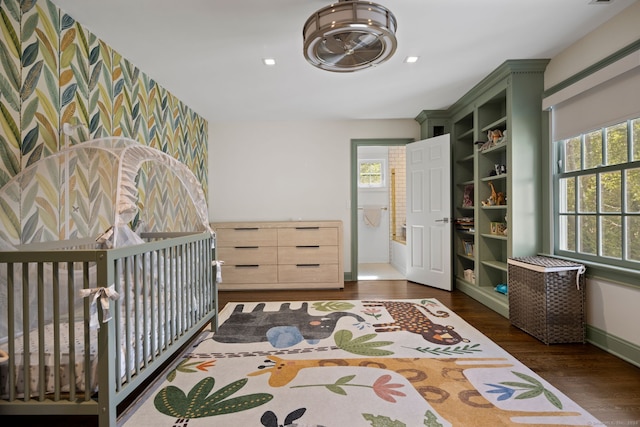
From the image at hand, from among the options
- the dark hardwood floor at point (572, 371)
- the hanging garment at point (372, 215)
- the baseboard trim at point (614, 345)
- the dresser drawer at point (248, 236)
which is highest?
the hanging garment at point (372, 215)

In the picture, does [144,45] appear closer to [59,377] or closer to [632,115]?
[59,377]

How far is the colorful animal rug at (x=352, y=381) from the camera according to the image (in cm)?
144

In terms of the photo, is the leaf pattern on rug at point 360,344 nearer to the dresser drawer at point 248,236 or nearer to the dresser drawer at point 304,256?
the dresser drawer at point 304,256

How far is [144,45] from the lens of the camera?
2.30 meters

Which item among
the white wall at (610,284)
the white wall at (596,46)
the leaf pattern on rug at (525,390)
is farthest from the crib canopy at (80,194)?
the white wall at (596,46)

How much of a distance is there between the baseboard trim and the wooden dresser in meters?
2.35

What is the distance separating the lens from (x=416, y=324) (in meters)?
2.60

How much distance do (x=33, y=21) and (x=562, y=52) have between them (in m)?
3.64

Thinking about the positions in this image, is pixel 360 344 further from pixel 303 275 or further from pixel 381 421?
pixel 303 275

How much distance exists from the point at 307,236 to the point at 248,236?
0.74 meters

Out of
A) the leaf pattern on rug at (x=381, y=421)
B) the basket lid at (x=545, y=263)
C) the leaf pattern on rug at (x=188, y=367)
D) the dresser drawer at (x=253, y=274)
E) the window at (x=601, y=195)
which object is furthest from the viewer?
the dresser drawer at (x=253, y=274)

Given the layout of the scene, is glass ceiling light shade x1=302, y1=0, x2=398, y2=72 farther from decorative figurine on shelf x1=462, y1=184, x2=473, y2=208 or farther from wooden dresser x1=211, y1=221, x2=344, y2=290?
decorative figurine on shelf x1=462, y1=184, x2=473, y2=208

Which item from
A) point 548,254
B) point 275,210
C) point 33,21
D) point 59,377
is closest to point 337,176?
point 275,210

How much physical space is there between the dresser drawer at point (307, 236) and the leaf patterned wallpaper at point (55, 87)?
6.06ft
